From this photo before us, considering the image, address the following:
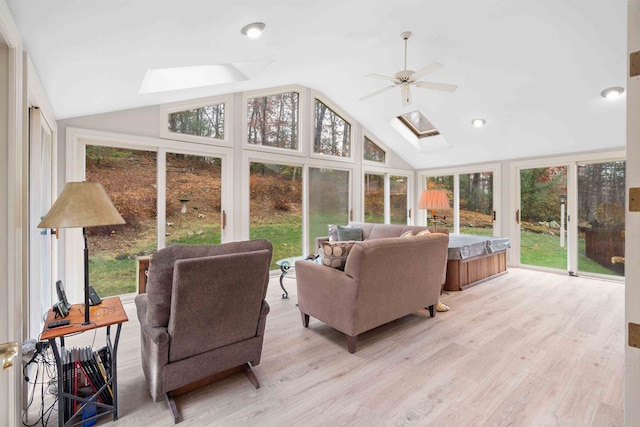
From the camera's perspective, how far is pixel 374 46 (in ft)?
11.7

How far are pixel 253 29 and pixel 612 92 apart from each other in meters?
4.20

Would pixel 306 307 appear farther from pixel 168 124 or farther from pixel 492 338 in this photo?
pixel 168 124

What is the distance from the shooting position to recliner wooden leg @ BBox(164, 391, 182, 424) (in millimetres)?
1642

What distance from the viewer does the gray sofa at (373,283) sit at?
2.37 metres

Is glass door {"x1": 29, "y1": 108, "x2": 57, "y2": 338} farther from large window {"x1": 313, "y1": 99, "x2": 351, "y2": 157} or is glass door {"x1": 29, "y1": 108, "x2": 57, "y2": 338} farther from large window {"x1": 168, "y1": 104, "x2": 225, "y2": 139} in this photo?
large window {"x1": 313, "y1": 99, "x2": 351, "y2": 157}

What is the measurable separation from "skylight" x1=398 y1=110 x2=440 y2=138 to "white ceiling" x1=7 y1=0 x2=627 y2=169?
780mm

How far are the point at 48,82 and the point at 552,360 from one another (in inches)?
176

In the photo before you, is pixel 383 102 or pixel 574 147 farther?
pixel 383 102

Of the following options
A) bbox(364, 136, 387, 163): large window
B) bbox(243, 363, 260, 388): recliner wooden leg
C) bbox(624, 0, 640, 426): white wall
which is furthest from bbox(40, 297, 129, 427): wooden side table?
bbox(364, 136, 387, 163): large window

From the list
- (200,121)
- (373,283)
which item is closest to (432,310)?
(373,283)

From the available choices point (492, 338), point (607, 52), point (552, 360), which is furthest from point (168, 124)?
point (607, 52)

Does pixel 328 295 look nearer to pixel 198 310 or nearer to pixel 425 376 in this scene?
pixel 425 376

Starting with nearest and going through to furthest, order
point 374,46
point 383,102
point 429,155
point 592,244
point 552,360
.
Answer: point 552,360
point 374,46
point 592,244
point 383,102
point 429,155

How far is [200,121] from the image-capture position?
4270 millimetres
